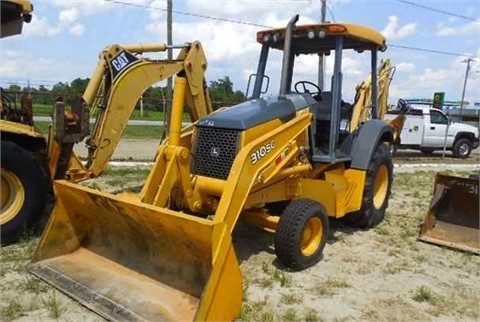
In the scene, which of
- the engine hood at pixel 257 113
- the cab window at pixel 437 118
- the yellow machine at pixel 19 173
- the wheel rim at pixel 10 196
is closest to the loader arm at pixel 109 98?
the yellow machine at pixel 19 173

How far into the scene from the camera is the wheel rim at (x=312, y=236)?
5.01 m

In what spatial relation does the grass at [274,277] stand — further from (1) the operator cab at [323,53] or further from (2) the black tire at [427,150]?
(2) the black tire at [427,150]

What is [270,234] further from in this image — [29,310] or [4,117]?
[4,117]

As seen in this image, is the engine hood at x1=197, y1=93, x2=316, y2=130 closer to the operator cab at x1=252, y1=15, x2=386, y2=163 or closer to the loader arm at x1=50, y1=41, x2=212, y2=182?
the operator cab at x1=252, y1=15, x2=386, y2=163

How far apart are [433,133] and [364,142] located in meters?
11.7

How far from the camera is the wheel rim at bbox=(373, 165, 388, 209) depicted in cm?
678

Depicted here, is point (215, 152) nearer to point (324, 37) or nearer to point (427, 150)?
point (324, 37)

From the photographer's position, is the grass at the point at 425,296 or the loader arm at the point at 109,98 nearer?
the grass at the point at 425,296

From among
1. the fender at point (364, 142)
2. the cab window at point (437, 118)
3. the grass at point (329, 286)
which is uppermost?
the fender at point (364, 142)

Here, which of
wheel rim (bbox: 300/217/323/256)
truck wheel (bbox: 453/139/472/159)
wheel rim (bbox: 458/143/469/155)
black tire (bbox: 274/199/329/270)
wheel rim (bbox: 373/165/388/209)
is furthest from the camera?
wheel rim (bbox: 458/143/469/155)

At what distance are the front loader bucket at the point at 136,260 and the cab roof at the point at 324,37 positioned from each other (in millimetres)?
2906

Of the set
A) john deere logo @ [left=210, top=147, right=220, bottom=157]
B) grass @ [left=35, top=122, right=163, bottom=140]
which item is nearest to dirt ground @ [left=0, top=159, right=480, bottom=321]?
john deere logo @ [left=210, top=147, right=220, bottom=157]

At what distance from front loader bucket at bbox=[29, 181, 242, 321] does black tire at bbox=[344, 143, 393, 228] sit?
9.42 feet

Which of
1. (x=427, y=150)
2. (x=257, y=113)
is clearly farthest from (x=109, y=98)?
(x=427, y=150)
